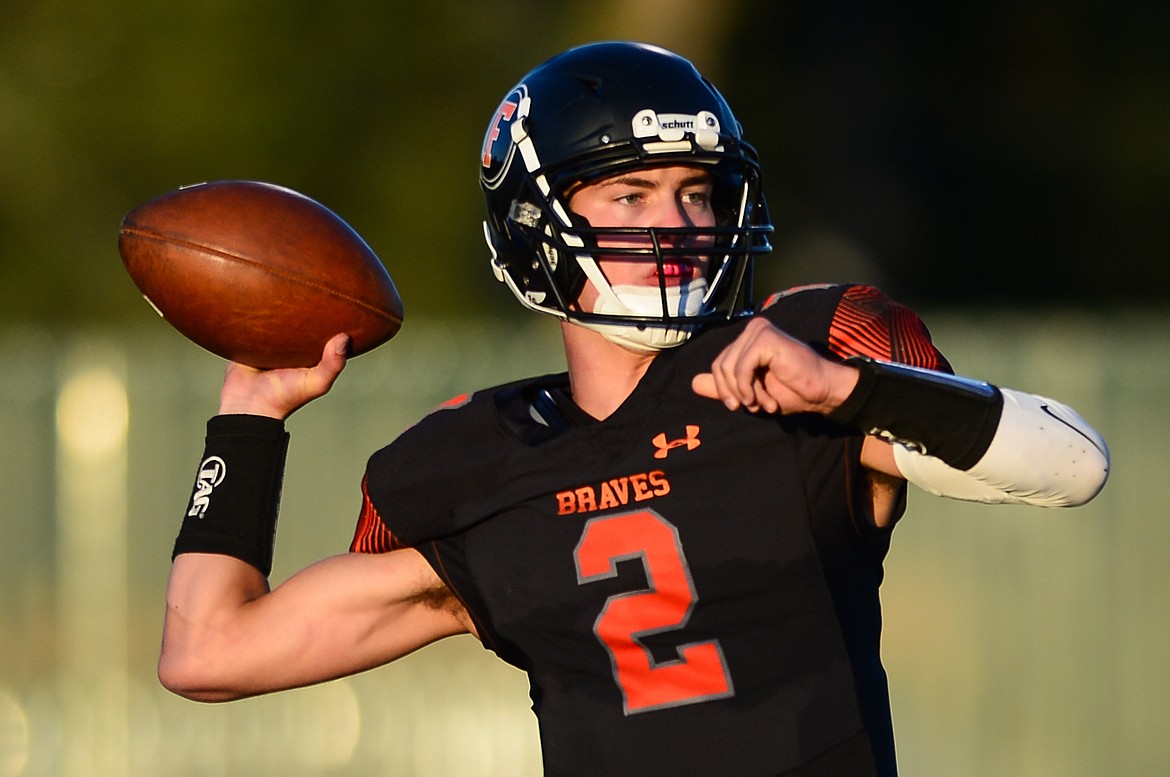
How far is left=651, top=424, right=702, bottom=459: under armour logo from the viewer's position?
283 cm

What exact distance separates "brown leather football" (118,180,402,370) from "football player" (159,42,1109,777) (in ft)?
0.24

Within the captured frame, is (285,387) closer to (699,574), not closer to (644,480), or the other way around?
(644,480)

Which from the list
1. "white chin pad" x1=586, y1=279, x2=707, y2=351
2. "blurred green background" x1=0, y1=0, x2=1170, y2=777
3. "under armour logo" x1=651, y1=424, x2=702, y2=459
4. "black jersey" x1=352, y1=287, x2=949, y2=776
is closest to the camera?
"black jersey" x1=352, y1=287, x2=949, y2=776

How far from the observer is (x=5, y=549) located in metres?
6.53

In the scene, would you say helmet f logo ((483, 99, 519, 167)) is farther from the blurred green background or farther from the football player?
the blurred green background

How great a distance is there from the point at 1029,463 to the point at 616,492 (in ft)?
2.21

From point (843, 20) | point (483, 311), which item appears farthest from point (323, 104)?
point (843, 20)

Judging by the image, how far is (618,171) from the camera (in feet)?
9.95

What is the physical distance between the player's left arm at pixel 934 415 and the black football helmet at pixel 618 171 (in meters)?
0.47

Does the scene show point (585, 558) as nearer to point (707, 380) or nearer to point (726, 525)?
point (726, 525)

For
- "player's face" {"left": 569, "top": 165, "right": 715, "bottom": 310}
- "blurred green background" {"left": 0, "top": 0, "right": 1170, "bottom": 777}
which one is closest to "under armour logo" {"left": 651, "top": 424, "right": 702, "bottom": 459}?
"player's face" {"left": 569, "top": 165, "right": 715, "bottom": 310}

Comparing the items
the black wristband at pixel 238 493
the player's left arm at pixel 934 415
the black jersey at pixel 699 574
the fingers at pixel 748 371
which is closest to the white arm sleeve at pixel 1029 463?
the player's left arm at pixel 934 415

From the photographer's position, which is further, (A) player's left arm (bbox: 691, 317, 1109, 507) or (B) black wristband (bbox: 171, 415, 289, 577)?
(B) black wristband (bbox: 171, 415, 289, 577)

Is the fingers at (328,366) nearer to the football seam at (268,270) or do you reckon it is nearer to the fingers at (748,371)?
the football seam at (268,270)
